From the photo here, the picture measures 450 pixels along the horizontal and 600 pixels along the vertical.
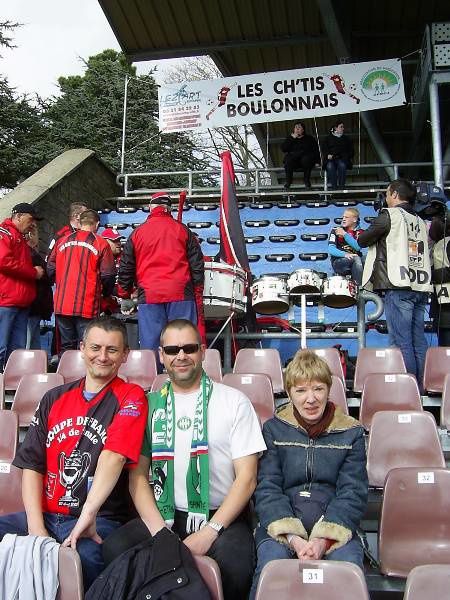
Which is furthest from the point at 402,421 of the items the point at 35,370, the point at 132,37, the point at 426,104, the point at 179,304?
A: the point at 132,37

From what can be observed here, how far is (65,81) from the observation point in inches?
915

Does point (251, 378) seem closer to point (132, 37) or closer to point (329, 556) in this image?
point (329, 556)

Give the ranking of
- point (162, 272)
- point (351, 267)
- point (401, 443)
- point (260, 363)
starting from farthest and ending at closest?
point (351, 267) < point (162, 272) < point (260, 363) < point (401, 443)

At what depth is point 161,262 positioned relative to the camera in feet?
16.2

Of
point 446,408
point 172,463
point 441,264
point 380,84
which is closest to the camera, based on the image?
point 172,463

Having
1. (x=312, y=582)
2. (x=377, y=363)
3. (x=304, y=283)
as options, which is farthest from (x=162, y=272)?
(x=312, y=582)

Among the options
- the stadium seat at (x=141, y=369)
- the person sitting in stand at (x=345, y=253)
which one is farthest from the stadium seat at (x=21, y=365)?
the person sitting in stand at (x=345, y=253)

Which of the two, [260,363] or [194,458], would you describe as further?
[260,363]

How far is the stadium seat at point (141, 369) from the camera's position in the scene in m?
4.63

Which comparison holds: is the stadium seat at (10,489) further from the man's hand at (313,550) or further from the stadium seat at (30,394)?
the stadium seat at (30,394)

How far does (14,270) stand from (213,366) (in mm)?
1726

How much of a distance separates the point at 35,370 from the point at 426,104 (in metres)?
8.29

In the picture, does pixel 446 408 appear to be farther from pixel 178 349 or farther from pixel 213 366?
pixel 178 349

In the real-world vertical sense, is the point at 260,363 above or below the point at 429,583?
above
